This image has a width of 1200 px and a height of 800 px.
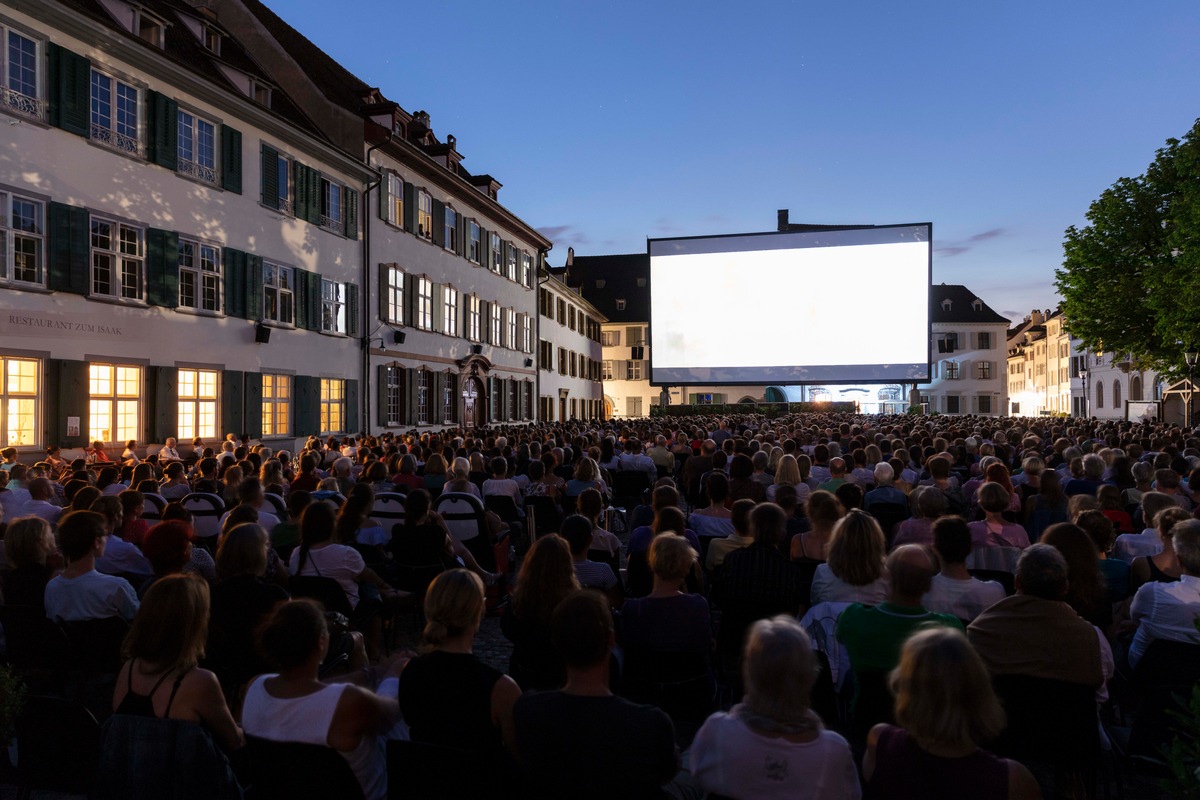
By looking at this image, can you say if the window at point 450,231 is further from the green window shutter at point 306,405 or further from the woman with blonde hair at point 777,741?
the woman with blonde hair at point 777,741

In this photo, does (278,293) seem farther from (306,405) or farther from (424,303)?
(424,303)

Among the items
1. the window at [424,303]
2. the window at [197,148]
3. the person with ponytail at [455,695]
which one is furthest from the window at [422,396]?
the person with ponytail at [455,695]

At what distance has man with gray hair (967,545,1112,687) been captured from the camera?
382cm

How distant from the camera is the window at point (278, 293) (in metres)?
19.8

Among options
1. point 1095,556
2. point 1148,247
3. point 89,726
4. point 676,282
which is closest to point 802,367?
point 676,282

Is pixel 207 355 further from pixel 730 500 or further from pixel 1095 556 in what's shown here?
pixel 1095 556

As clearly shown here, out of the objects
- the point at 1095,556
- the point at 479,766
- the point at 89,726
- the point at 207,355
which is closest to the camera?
the point at 479,766

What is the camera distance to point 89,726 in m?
3.56

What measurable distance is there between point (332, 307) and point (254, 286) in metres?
3.88

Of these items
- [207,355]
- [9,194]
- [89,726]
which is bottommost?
[89,726]

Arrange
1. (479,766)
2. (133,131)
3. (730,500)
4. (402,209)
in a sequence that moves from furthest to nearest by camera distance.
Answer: (402,209)
(133,131)
(730,500)
(479,766)

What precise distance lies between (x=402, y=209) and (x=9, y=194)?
14.3 m

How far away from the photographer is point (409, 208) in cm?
2700

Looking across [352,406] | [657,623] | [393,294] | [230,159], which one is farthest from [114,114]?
[657,623]
